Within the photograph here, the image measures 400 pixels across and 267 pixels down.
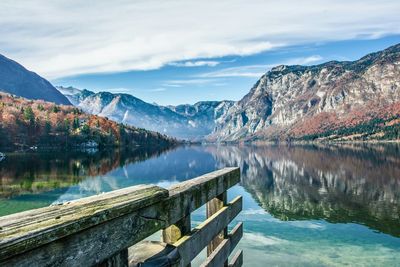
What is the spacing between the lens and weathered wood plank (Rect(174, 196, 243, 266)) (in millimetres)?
5195

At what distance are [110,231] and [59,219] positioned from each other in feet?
1.93

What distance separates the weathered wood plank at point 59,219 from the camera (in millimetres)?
2762

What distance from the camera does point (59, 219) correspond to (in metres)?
3.11

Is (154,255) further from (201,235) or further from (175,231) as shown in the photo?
(201,235)

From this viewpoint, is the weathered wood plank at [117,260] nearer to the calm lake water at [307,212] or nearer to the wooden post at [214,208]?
the wooden post at [214,208]

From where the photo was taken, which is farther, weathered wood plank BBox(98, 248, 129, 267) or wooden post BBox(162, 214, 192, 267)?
wooden post BBox(162, 214, 192, 267)

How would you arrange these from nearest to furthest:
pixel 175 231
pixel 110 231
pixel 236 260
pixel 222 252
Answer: pixel 110 231, pixel 175 231, pixel 222 252, pixel 236 260

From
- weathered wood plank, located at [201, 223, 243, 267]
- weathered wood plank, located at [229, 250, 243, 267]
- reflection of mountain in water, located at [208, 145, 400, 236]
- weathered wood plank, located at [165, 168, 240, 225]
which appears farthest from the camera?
reflection of mountain in water, located at [208, 145, 400, 236]

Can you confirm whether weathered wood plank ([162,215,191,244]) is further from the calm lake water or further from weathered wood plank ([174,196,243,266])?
the calm lake water

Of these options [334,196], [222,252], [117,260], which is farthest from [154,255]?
[334,196]

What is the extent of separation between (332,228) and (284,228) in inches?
174

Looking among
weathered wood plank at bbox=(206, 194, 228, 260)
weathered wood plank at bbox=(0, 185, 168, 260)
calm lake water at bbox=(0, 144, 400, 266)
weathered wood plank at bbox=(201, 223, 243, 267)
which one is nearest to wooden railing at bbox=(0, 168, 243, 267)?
weathered wood plank at bbox=(0, 185, 168, 260)

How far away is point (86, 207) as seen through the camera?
11.3 ft

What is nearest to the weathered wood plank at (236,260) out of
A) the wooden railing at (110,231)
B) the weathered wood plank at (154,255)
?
the wooden railing at (110,231)
